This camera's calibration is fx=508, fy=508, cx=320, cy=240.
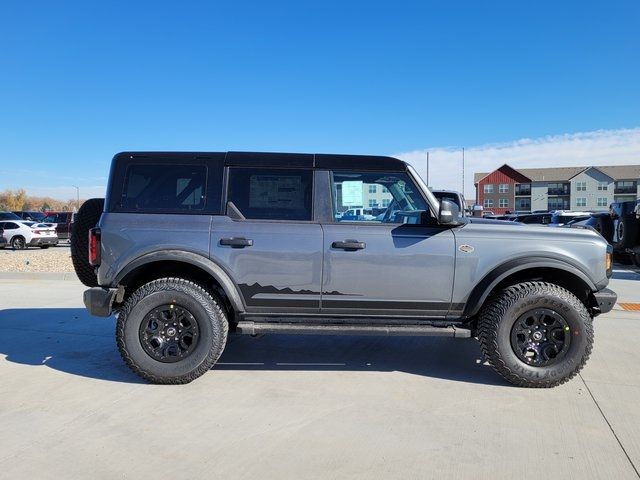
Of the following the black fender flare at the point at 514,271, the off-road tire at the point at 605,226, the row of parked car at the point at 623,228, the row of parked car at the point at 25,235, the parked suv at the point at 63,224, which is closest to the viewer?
the black fender flare at the point at 514,271

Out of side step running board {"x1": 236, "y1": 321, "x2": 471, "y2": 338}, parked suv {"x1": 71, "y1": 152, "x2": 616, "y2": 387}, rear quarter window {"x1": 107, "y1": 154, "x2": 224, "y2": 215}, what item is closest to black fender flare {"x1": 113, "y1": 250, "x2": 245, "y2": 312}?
parked suv {"x1": 71, "y1": 152, "x2": 616, "y2": 387}

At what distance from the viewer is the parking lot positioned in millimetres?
3107

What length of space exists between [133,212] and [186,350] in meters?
1.33

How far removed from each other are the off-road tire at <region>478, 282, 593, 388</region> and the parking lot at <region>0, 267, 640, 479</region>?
144 mm

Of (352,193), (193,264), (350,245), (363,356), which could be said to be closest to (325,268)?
(350,245)

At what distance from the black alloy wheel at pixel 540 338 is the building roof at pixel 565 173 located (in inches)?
3437

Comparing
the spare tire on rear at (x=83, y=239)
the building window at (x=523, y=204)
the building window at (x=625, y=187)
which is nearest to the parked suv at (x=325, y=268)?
the spare tire on rear at (x=83, y=239)

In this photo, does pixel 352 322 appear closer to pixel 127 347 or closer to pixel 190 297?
pixel 190 297

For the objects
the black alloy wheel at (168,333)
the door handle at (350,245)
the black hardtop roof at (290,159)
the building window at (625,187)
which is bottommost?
the black alloy wheel at (168,333)

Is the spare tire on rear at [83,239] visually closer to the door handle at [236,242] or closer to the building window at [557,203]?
the door handle at [236,242]

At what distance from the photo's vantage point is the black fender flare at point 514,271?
439 centimetres

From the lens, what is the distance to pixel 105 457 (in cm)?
320

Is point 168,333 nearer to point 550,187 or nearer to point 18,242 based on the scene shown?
point 18,242

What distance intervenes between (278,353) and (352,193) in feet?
6.54
